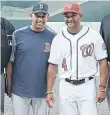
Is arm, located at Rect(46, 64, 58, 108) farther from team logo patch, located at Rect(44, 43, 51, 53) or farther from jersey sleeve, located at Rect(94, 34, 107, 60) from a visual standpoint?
jersey sleeve, located at Rect(94, 34, 107, 60)

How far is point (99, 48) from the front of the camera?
3418mm

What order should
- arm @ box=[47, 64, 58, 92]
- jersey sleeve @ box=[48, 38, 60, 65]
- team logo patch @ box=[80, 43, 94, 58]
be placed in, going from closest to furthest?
team logo patch @ box=[80, 43, 94, 58] < jersey sleeve @ box=[48, 38, 60, 65] < arm @ box=[47, 64, 58, 92]

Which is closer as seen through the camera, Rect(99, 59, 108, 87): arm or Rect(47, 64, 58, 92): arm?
Rect(99, 59, 108, 87): arm

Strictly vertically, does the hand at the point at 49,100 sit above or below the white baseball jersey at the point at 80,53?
below

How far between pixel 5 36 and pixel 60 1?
4.19 m

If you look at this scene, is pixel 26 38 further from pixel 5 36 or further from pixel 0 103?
pixel 0 103

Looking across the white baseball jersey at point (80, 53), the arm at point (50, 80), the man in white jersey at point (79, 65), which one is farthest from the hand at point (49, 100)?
the white baseball jersey at point (80, 53)

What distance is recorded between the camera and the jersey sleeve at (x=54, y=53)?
3482 mm

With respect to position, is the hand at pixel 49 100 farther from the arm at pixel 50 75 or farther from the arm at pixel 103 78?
the arm at pixel 103 78

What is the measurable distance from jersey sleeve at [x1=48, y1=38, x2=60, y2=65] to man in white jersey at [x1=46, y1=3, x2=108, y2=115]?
11 millimetres

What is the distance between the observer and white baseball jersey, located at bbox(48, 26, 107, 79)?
3389 millimetres

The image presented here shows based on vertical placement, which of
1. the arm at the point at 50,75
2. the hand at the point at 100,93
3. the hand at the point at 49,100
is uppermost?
the arm at the point at 50,75

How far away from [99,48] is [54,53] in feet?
1.49

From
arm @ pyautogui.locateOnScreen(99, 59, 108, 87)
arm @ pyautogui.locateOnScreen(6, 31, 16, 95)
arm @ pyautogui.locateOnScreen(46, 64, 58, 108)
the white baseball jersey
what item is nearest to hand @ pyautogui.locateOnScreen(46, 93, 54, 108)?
arm @ pyautogui.locateOnScreen(46, 64, 58, 108)
